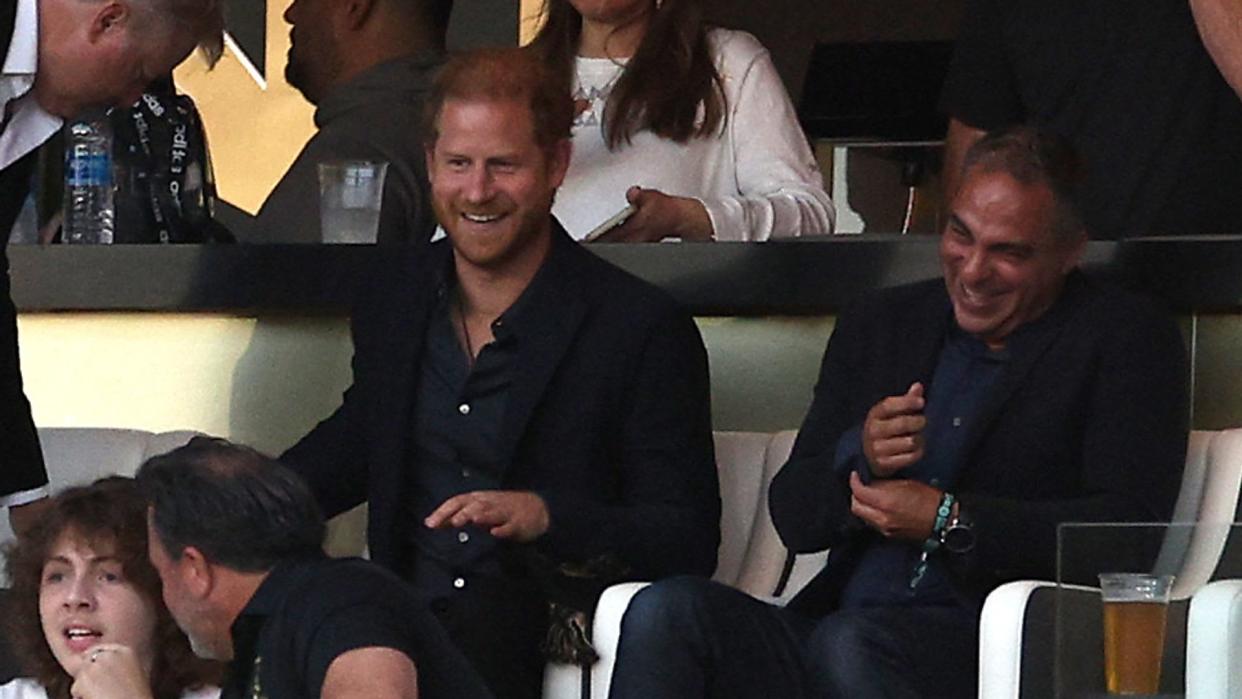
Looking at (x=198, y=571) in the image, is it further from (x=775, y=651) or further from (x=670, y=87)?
(x=670, y=87)

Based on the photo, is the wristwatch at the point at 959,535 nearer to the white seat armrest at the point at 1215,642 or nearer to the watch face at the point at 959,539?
the watch face at the point at 959,539

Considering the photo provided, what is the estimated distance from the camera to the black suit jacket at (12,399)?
430cm

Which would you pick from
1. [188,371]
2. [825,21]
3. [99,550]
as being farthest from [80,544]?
[825,21]

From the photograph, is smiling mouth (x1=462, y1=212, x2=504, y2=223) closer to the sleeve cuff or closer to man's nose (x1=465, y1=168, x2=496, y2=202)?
man's nose (x1=465, y1=168, x2=496, y2=202)

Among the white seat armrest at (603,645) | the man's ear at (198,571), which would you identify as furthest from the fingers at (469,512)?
the man's ear at (198,571)

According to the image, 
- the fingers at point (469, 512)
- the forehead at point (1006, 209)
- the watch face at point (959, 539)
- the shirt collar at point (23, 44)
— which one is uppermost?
the shirt collar at point (23, 44)

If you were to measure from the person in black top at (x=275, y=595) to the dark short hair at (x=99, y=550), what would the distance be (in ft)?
1.53

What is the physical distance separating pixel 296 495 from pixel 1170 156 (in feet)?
5.84

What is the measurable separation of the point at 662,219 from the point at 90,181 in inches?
42.9

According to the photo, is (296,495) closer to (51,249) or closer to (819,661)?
(819,661)

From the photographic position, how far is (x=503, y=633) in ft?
14.2

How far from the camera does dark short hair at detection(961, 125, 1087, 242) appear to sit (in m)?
4.38

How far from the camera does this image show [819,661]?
419 centimetres

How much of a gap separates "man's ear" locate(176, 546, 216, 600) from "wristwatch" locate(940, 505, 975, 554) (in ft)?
3.39
